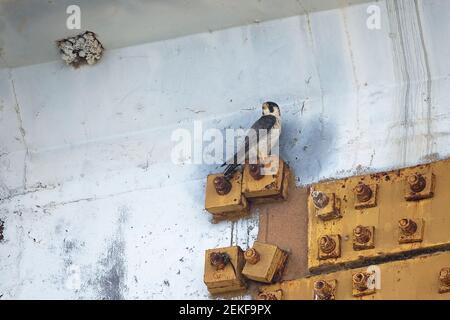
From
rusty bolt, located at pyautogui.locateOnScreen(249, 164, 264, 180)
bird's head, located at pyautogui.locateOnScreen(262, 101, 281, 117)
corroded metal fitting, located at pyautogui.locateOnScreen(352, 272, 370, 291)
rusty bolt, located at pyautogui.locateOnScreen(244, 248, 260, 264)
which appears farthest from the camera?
bird's head, located at pyautogui.locateOnScreen(262, 101, 281, 117)

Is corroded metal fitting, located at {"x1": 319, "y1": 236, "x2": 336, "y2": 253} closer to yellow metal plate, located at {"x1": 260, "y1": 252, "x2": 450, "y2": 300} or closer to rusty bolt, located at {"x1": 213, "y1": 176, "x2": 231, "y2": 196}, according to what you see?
yellow metal plate, located at {"x1": 260, "y1": 252, "x2": 450, "y2": 300}

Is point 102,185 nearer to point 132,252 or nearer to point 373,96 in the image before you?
point 132,252

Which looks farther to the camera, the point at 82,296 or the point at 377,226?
the point at 82,296

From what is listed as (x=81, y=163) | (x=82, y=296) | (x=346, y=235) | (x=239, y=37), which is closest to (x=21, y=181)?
(x=81, y=163)

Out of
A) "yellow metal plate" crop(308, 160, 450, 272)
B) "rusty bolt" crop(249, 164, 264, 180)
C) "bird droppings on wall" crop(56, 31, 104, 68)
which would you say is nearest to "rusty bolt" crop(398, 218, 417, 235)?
"yellow metal plate" crop(308, 160, 450, 272)

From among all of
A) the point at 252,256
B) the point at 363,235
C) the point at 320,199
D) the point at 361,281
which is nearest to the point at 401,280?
the point at 361,281

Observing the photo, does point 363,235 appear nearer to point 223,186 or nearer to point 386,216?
point 386,216
